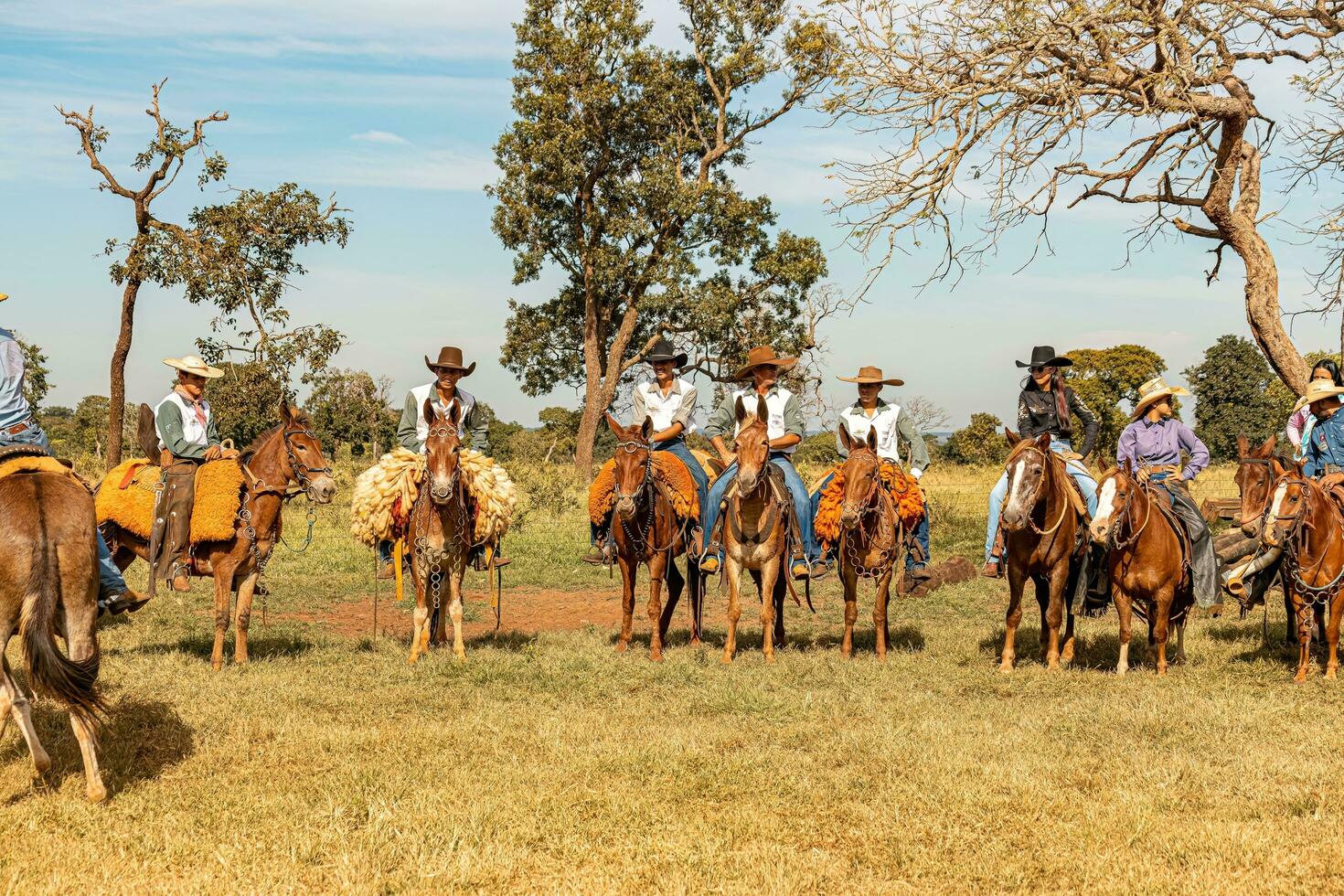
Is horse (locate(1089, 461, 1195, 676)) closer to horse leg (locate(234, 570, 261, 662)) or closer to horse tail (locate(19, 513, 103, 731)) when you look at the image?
horse leg (locate(234, 570, 261, 662))

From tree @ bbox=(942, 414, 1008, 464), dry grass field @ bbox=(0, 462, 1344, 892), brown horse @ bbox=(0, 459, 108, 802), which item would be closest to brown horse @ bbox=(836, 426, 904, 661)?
dry grass field @ bbox=(0, 462, 1344, 892)

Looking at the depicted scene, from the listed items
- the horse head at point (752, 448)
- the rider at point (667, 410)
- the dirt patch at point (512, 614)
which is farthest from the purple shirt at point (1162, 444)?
the dirt patch at point (512, 614)

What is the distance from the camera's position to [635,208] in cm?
3475

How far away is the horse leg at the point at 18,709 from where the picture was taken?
20.0ft

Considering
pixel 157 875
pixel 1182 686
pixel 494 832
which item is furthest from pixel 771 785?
pixel 1182 686

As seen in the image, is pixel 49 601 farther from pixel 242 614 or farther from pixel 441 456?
pixel 242 614

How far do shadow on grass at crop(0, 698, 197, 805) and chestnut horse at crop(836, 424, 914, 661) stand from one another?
5.78m

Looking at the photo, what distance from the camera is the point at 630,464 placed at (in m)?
10.1

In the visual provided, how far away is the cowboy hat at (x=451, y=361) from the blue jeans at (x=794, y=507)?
2.61 m

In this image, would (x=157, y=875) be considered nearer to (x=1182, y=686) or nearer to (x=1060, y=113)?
(x=1182, y=686)

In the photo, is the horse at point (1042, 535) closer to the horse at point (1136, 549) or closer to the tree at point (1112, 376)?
the horse at point (1136, 549)

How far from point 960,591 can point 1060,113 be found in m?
6.56

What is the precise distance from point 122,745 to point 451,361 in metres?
4.39

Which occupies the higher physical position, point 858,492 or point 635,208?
point 635,208
